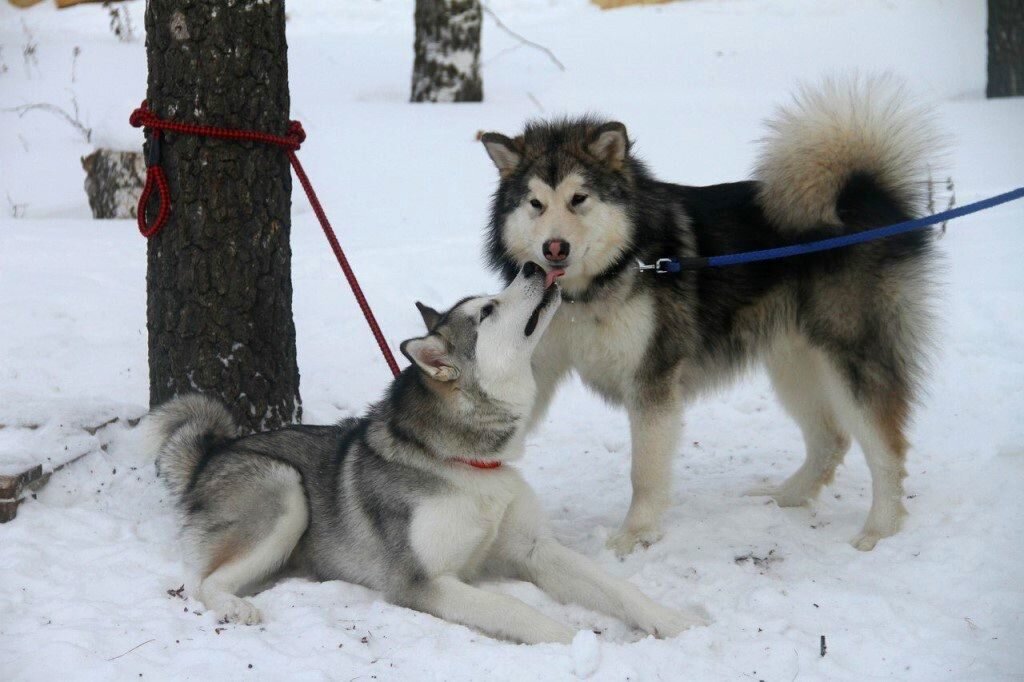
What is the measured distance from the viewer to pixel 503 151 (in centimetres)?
410

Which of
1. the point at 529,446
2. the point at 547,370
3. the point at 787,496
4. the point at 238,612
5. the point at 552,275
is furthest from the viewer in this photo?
the point at 529,446

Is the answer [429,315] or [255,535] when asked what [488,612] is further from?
[429,315]

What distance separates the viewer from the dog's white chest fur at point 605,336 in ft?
13.4

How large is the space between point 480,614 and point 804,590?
1.20 metres

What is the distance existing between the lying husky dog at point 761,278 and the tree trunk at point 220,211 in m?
1.04

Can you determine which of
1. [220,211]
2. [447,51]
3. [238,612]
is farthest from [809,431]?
[447,51]

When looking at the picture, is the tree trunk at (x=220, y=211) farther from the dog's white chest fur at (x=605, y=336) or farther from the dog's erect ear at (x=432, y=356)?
the dog's white chest fur at (x=605, y=336)

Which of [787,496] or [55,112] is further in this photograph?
[55,112]

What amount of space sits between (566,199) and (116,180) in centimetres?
540

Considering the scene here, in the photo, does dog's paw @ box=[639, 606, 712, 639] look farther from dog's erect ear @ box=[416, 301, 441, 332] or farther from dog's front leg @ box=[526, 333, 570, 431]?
dog's erect ear @ box=[416, 301, 441, 332]

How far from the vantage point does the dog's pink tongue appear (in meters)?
3.73

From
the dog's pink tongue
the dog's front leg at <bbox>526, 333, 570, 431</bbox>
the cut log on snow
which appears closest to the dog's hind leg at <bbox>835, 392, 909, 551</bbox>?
the dog's front leg at <bbox>526, 333, 570, 431</bbox>

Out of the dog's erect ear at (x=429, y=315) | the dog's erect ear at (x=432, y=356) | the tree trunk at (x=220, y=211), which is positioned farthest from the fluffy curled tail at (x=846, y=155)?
the tree trunk at (x=220, y=211)

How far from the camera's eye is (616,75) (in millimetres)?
12336
